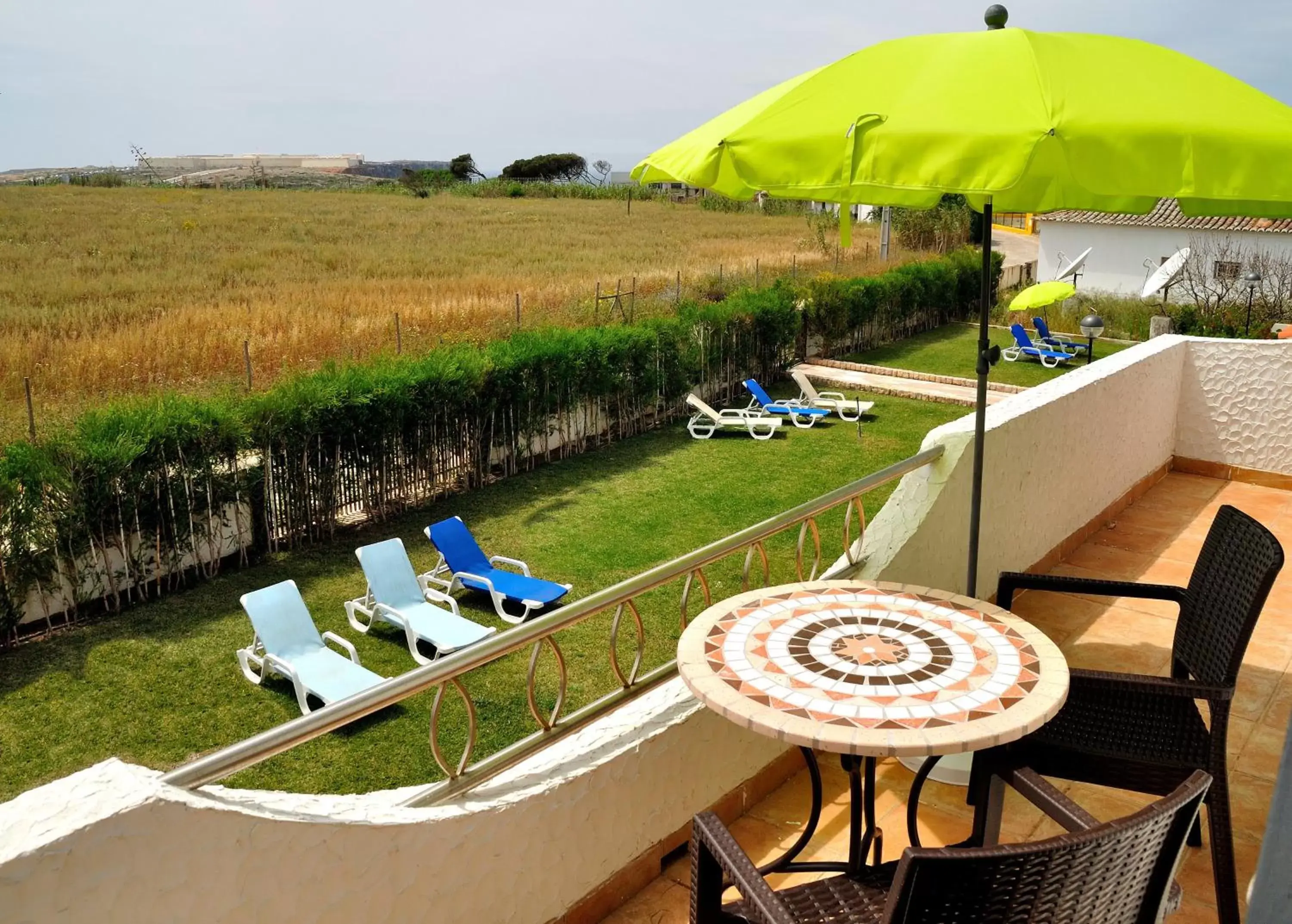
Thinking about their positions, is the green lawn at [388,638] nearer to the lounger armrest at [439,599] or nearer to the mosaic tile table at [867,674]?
the lounger armrest at [439,599]

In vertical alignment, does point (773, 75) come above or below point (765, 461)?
above

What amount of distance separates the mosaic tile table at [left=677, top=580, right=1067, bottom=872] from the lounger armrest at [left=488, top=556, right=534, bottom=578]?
206 inches

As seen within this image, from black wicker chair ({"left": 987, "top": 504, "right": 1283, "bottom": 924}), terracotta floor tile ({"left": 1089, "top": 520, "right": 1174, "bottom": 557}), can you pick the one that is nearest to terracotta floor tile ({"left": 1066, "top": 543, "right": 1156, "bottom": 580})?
terracotta floor tile ({"left": 1089, "top": 520, "right": 1174, "bottom": 557})

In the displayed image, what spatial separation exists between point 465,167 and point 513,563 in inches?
3962

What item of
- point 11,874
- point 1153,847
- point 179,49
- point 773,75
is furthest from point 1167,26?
point 179,49

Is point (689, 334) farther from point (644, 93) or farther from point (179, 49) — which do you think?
point (179, 49)

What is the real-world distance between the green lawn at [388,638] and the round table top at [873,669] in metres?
3.08

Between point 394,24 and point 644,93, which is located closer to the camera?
point 644,93

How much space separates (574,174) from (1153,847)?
116 metres

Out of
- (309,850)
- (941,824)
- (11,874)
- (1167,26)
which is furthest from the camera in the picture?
(1167,26)

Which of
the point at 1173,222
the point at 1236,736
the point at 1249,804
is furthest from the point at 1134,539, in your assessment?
the point at 1173,222

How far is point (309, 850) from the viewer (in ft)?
8.00

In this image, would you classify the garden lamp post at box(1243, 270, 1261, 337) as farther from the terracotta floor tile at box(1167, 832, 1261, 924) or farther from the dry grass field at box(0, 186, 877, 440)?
the terracotta floor tile at box(1167, 832, 1261, 924)

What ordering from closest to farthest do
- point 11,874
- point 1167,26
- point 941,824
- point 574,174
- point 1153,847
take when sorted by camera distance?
point 11,874, point 1153,847, point 941,824, point 1167,26, point 574,174
